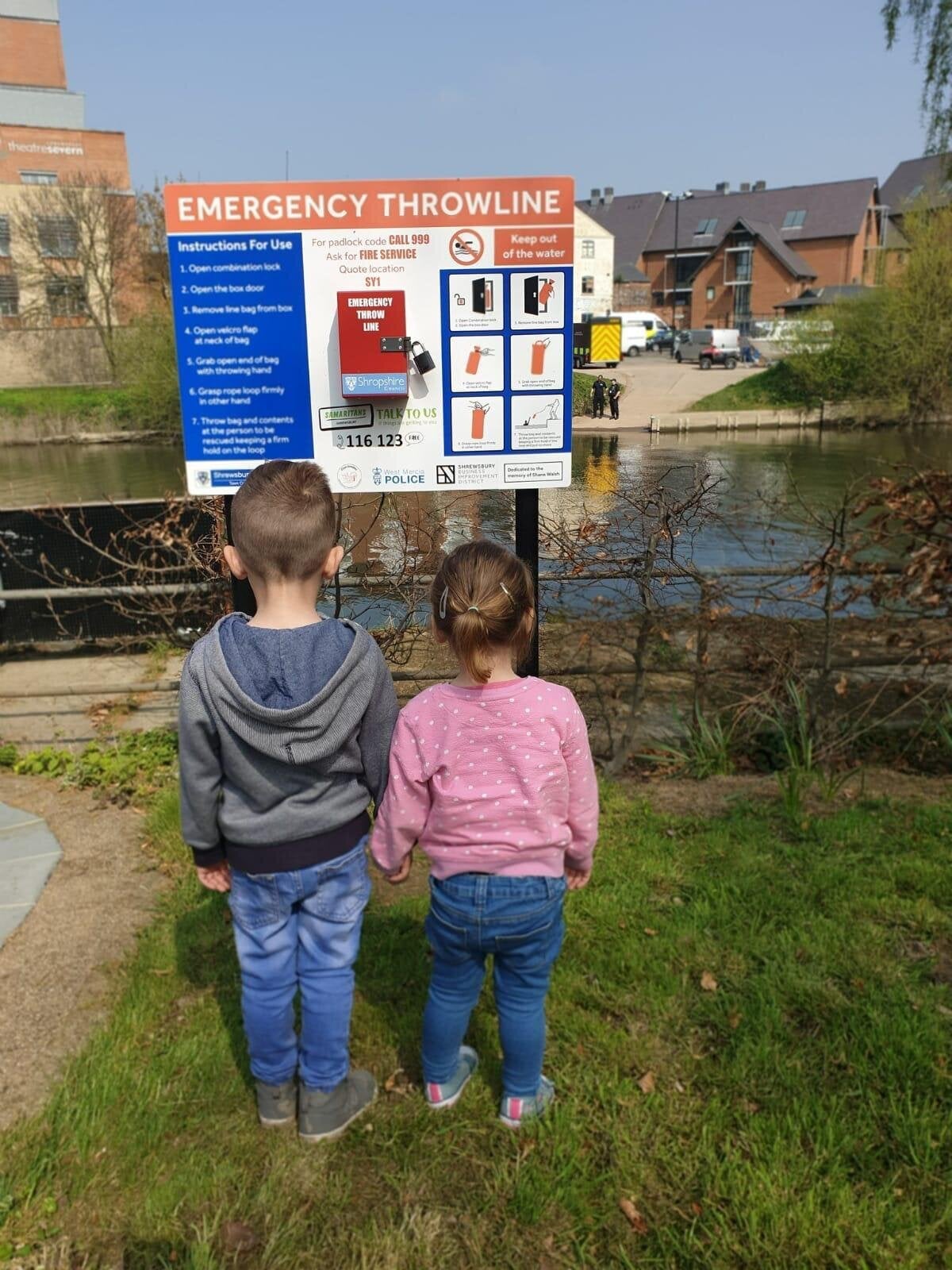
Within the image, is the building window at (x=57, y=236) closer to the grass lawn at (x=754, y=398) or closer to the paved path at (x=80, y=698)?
the grass lawn at (x=754, y=398)

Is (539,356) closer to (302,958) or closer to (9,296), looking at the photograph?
(302,958)

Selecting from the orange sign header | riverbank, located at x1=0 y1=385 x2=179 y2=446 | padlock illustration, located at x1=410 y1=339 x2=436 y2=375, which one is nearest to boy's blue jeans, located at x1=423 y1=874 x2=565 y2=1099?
padlock illustration, located at x1=410 y1=339 x2=436 y2=375

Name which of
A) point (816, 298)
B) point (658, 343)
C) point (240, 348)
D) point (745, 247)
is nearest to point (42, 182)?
point (658, 343)

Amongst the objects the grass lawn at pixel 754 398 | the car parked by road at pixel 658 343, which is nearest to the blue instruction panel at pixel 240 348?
the grass lawn at pixel 754 398

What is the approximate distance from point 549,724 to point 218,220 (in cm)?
241

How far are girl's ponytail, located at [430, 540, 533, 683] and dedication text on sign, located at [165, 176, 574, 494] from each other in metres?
1.55

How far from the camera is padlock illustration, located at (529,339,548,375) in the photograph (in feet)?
11.9

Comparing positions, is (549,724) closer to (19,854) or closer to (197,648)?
(197,648)

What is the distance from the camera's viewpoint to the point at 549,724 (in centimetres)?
229

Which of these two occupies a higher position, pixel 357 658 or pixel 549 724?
pixel 357 658

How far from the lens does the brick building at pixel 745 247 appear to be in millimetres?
75625

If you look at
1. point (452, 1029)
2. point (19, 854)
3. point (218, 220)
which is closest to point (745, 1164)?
point (452, 1029)

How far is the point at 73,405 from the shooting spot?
134 feet

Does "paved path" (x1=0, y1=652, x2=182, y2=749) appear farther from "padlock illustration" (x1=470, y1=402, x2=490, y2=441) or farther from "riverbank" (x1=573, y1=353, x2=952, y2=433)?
"riverbank" (x1=573, y1=353, x2=952, y2=433)
